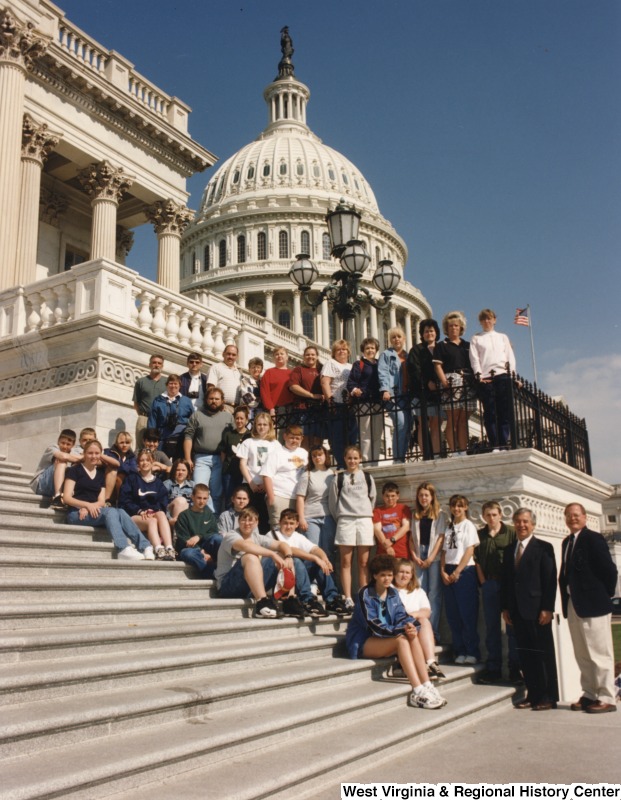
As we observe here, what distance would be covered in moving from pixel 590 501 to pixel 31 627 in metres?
8.35

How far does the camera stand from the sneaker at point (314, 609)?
765 centimetres

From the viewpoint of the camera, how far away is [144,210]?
2744 cm

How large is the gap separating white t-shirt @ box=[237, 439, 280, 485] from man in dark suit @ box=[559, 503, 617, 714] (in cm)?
355

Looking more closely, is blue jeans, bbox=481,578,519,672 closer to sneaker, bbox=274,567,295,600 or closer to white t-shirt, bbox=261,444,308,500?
sneaker, bbox=274,567,295,600

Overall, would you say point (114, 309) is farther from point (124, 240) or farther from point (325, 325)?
point (325, 325)

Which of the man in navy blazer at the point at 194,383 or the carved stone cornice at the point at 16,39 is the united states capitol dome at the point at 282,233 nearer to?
the carved stone cornice at the point at 16,39

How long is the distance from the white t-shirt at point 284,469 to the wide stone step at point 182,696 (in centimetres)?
220

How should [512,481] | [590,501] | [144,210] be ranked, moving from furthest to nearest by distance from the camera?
[144,210] < [590,501] < [512,481]

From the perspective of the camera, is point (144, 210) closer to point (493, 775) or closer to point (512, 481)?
point (512, 481)

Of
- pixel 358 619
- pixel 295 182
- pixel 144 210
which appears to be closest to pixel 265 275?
pixel 295 182

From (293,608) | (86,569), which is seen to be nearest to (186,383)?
(86,569)

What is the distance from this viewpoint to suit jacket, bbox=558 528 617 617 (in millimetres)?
7047

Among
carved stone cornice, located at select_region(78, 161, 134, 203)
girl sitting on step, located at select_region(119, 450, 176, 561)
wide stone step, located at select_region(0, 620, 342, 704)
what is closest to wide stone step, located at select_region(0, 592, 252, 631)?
wide stone step, located at select_region(0, 620, 342, 704)

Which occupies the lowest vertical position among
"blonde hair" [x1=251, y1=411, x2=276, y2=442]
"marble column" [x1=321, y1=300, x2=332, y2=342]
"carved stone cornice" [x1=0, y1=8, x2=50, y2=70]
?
"blonde hair" [x1=251, y1=411, x2=276, y2=442]
